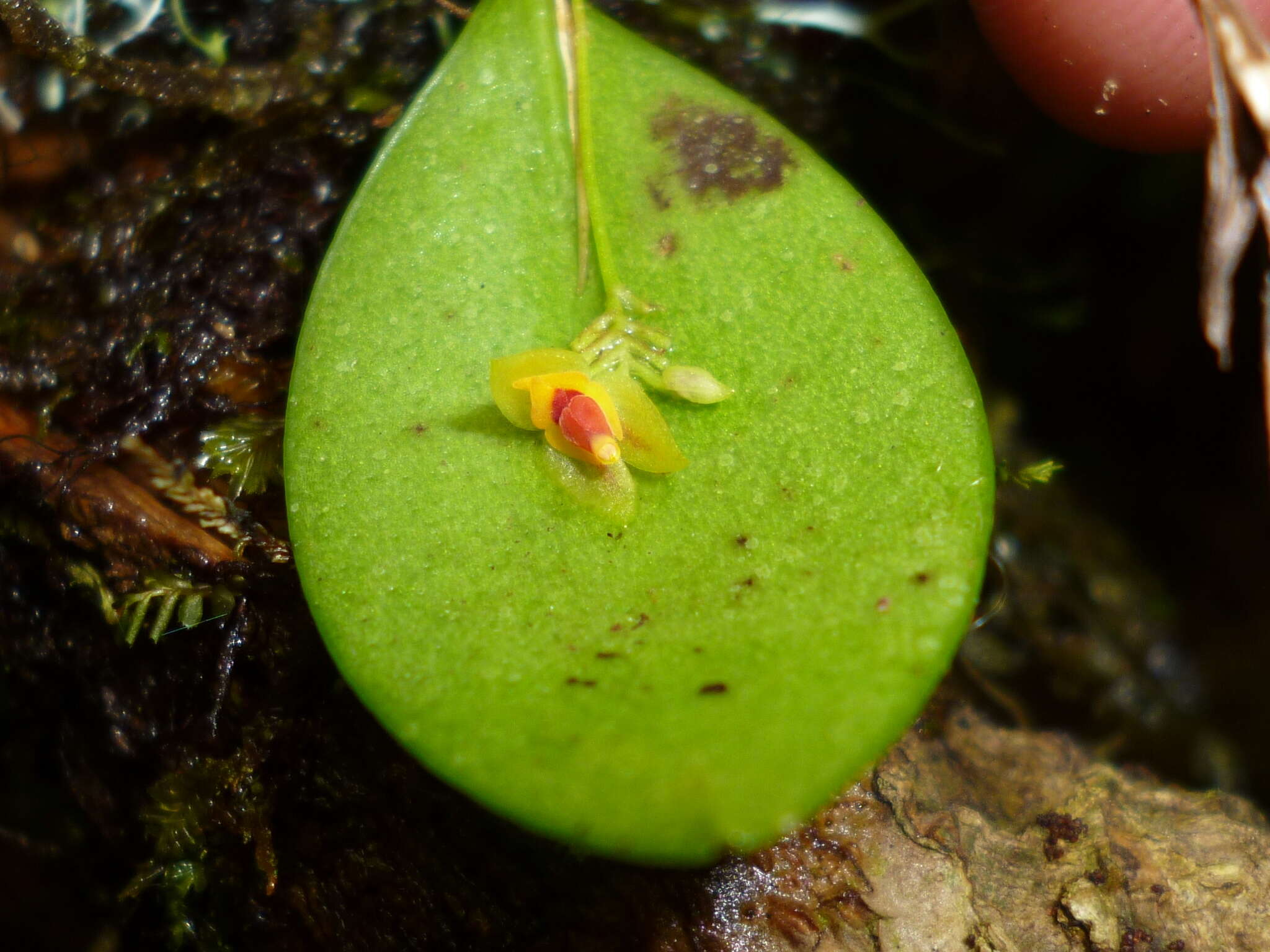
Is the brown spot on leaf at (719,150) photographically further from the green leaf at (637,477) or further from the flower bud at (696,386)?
the flower bud at (696,386)

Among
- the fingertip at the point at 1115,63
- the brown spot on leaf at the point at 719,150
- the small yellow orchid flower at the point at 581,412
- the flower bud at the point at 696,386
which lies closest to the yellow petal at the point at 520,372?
the small yellow orchid flower at the point at 581,412

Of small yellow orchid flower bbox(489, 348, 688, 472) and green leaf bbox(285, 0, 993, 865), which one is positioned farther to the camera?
small yellow orchid flower bbox(489, 348, 688, 472)

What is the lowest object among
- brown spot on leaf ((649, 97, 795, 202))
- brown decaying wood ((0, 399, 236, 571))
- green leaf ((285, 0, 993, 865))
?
brown decaying wood ((0, 399, 236, 571))

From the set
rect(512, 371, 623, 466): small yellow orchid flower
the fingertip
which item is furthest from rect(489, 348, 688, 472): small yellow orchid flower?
the fingertip

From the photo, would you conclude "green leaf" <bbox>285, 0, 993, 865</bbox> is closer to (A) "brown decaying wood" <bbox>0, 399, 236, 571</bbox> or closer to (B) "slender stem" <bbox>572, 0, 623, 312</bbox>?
(B) "slender stem" <bbox>572, 0, 623, 312</bbox>

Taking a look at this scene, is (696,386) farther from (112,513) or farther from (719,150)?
(112,513)

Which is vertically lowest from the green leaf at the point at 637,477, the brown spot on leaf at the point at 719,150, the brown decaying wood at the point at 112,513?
the brown decaying wood at the point at 112,513

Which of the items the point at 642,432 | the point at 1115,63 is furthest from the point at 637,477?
the point at 1115,63

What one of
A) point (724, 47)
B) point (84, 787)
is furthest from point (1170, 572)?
point (84, 787)
